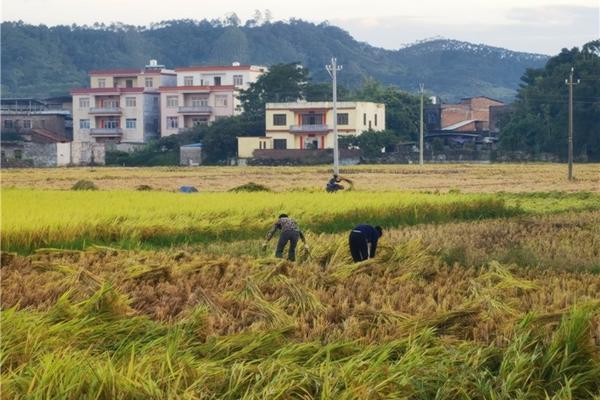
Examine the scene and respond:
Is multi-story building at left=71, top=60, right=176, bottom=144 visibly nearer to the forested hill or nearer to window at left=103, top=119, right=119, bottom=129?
window at left=103, top=119, right=119, bottom=129

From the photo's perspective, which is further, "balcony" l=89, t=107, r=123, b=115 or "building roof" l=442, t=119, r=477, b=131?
"building roof" l=442, t=119, r=477, b=131

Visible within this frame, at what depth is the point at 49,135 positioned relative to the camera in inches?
2672

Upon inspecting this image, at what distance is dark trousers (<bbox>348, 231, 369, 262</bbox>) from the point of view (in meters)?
12.5

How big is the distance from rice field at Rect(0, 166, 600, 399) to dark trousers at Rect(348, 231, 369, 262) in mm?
275

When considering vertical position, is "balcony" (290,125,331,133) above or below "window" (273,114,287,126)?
below

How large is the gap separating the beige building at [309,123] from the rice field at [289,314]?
150ft

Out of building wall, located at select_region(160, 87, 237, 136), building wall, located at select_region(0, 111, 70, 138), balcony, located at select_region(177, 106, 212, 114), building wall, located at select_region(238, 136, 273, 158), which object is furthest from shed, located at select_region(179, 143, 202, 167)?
building wall, located at select_region(0, 111, 70, 138)

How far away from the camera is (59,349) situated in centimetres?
671

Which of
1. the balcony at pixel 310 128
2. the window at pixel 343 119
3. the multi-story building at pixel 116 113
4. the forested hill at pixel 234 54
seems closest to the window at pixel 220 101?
the multi-story building at pixel 116 113

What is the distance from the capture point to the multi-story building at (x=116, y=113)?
70.4 meters

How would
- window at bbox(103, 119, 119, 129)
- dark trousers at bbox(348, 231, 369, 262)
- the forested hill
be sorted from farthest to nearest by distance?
1. the forested hill
2. window at bbox(103, 119, 119, 129)
3. dark trousers at bbox(348, 231, 369, 262)

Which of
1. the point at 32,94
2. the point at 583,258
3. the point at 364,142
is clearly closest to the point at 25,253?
the point at 583,258

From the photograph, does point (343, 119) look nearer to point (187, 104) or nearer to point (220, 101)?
point (220, 101)

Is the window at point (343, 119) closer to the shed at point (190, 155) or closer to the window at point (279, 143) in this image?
the window at point (279, 143)
